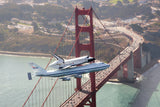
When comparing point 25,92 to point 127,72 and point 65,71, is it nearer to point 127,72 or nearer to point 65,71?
point 127,72

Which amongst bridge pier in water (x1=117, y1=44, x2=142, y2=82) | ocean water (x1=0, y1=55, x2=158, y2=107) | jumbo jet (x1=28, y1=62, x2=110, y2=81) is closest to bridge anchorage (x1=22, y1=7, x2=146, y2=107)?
bridge pier in water (x1=117, y1=44, x2=142, y2=82)

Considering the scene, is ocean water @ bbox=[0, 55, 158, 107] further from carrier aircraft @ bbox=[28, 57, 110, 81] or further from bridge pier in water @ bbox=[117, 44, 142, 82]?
carrier aircraft @ bbox=[28, 57, 110, 81]

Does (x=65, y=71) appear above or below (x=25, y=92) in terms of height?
above

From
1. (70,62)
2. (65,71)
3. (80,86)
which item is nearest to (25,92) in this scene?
(80,86)

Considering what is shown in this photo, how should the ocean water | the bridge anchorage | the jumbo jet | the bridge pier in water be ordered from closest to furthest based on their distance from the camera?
the jumbo jet → the bridge anchorage → the ocean water → the bridge pier in water

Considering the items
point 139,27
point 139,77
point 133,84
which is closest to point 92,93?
point 133,84

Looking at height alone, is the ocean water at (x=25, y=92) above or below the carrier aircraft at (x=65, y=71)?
below

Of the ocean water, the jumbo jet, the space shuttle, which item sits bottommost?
the ocean water

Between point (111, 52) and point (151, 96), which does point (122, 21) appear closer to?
point (111, 52)

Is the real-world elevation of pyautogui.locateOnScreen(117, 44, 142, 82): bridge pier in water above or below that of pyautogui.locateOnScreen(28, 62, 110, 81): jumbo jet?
below

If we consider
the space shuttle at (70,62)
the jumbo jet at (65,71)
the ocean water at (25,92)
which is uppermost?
the space shuttle at (70,62)

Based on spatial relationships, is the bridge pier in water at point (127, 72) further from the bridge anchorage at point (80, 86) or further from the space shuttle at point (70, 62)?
the space shuttle at point (70, 62)

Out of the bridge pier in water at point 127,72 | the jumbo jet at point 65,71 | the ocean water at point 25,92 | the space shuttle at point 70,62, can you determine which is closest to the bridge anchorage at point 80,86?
the bridge pier in water at point 127,72
